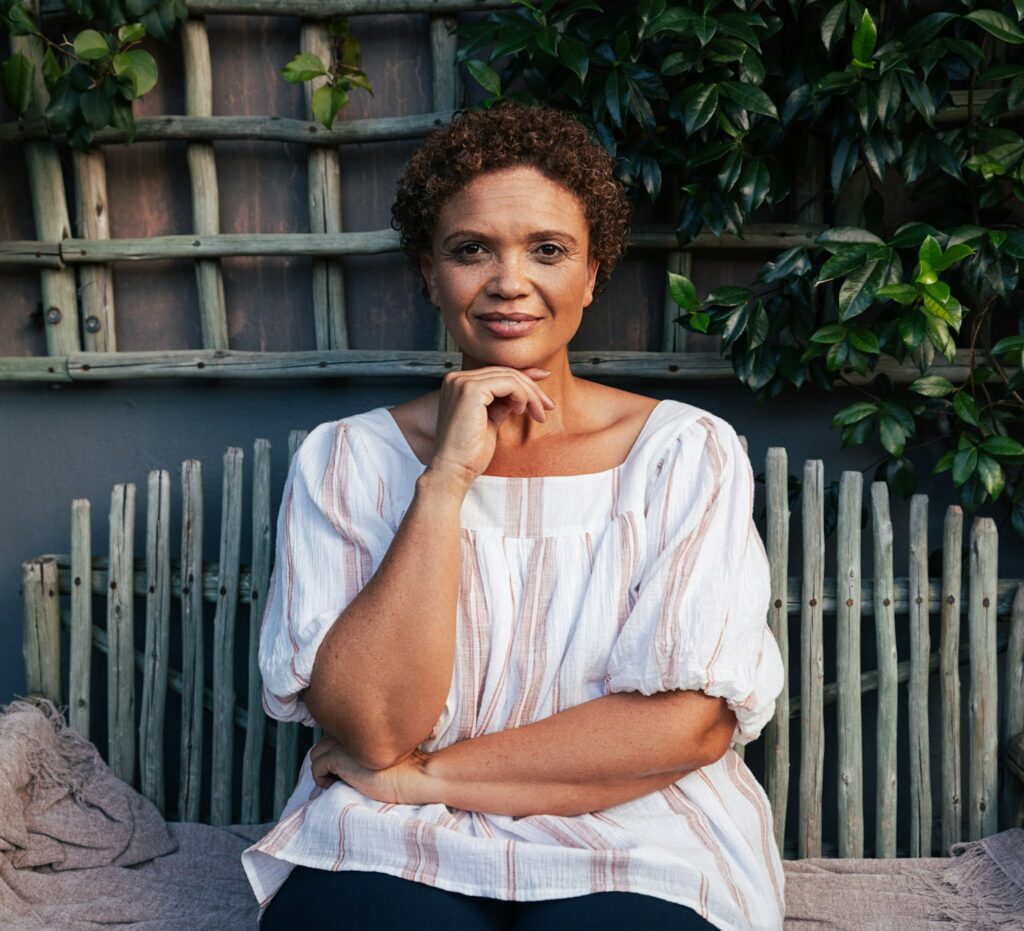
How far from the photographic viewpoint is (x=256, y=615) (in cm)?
236

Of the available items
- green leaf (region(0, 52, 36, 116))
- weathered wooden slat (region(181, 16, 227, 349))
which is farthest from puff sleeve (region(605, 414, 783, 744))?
green leaf (region(0, 52, 36, 116))

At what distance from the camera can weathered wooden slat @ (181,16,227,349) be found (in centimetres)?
248

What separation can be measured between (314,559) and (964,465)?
1.36 m

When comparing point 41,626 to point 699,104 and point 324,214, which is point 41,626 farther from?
point 699,104

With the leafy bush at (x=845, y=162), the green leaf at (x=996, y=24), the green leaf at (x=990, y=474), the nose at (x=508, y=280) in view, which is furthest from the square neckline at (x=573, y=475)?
the green leaf at (x=996, y=24)

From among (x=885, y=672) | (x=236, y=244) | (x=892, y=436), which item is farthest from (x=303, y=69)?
(x=885, y=672)

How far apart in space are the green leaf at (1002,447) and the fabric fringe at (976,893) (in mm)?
797

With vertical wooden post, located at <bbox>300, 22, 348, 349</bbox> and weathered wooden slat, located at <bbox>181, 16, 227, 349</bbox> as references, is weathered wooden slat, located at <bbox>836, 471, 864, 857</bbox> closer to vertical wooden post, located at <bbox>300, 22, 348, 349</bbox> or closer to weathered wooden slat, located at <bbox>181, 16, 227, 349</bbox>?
vertical wooden post, located at <bbox>300, 22, 348, 349</bbox>

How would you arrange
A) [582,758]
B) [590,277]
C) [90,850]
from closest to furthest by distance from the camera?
[582,758], [590,277], [90,850]

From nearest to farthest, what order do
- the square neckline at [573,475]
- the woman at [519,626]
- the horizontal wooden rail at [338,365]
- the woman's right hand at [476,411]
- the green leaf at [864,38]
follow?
the woman at [519,626]
the woman's right hand at [476,411]
the square neckline at [573,475]
the green leaf at [864,38]
the horizontal wooden rail at [338,365]

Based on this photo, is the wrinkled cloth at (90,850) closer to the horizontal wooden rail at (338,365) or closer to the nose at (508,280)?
the horizontal wooden rail at (338,365)

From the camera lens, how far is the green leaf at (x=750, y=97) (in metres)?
2.16

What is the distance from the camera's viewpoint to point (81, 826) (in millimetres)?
2223

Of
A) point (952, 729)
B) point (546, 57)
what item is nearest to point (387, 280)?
point (546, 57)
